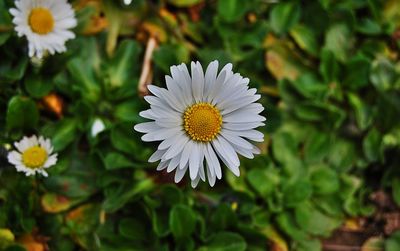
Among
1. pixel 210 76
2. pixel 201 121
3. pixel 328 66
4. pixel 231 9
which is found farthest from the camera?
pixel 328 66

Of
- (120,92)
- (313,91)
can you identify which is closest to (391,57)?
(313,91)

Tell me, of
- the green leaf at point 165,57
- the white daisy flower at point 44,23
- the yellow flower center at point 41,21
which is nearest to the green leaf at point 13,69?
the white daisy flower at point 44,23

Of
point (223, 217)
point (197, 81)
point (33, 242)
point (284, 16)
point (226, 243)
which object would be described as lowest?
point (226, 243)

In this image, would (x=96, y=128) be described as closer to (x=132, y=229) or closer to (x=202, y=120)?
(x=132, y=229)

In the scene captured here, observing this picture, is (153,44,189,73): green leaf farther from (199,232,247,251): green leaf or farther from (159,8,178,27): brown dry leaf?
(199,232,247,251): green leaf

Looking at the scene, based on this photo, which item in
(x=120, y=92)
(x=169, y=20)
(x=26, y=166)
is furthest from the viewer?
(x=169, y=20)

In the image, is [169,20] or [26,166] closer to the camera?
[26,166]

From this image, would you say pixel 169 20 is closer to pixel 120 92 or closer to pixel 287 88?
pixel 120 92

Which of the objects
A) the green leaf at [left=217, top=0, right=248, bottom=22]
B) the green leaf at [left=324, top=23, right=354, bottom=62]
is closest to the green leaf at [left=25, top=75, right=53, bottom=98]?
the green leaf at [left=217, top=0, right=248, bottom=22]

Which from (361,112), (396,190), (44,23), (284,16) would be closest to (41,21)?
(44,23)
